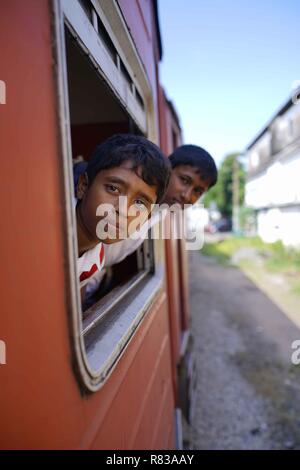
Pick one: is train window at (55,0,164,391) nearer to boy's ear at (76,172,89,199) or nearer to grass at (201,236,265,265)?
boy's ear at (76,172,89,199)

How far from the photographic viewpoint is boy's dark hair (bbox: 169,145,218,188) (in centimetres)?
221

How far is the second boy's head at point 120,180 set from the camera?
1.33 meters

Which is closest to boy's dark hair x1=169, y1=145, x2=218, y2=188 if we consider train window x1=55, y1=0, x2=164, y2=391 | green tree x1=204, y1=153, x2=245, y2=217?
train window x1=55, y1=0, x2=164, y2=391

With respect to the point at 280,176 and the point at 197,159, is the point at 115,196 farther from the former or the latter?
the point at 280,176

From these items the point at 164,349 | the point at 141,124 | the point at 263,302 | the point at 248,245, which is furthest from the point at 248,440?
the point at 248,245

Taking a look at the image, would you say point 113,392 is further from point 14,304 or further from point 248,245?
point 248,245

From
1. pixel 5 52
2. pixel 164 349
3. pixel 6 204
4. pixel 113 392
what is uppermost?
pixel 5 52

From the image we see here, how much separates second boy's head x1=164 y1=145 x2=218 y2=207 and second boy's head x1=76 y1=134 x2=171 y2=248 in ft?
2.53

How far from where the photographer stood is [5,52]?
0.64m

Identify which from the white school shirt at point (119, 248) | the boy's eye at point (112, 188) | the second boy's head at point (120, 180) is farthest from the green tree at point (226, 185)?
the boy's eye at point (112, 188)

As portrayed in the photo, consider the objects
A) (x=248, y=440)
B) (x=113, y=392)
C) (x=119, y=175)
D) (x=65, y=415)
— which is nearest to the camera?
(x=65, y=415)

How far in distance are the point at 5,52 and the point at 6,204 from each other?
0.28 meters

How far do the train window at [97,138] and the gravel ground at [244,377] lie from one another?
2228 mm

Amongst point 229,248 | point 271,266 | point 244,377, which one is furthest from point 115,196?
point 229,248
